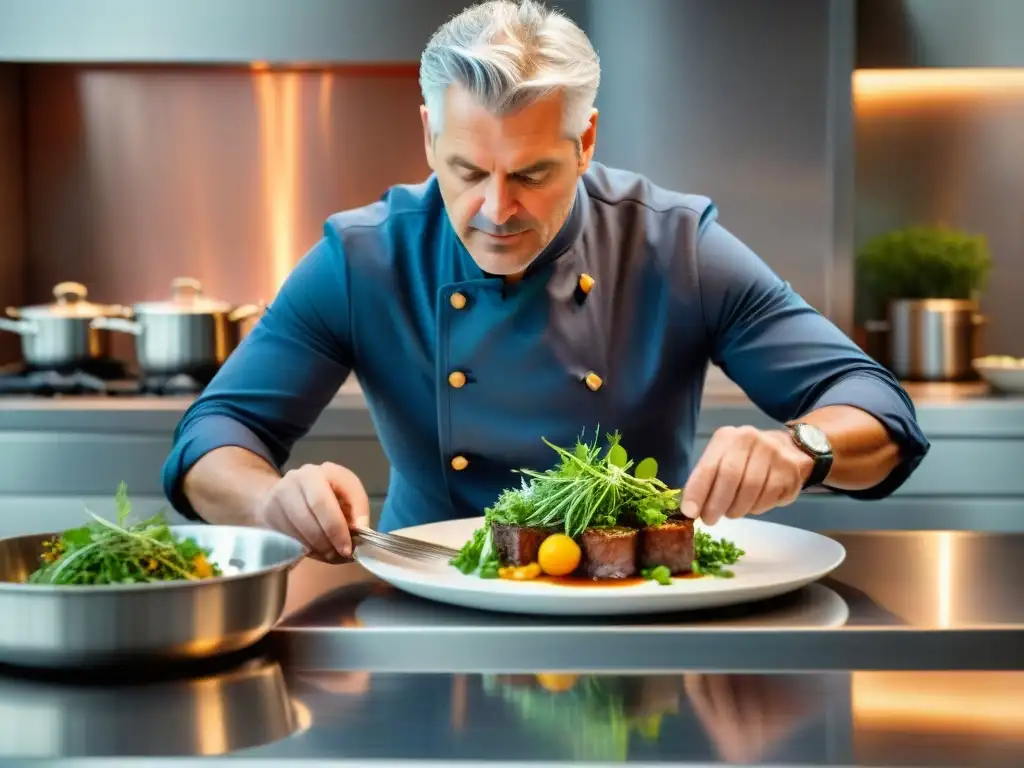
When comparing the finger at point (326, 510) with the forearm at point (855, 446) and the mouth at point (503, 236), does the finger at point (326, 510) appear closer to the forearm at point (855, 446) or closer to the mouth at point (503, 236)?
the mouth at point (503, 236)

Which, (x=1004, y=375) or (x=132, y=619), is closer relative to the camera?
(x=132, y=619)

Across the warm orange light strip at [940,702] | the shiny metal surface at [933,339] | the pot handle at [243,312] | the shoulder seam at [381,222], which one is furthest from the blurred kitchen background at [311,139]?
the warm orange light strip at [940,702]

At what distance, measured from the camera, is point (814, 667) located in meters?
1.26

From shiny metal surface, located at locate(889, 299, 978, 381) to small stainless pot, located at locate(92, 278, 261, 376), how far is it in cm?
181

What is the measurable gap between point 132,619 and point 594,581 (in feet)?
1.60

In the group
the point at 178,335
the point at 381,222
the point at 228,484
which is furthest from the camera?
the point at 178,335

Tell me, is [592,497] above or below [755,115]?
below

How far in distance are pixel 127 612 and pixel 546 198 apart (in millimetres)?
796

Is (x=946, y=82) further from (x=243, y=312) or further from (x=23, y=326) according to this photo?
(x=23, y=326)

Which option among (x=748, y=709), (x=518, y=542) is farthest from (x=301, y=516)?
(x=748, y=709)

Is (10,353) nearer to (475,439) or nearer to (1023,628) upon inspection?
(475,439)

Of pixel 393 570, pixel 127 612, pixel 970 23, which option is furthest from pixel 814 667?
pixel 970 23

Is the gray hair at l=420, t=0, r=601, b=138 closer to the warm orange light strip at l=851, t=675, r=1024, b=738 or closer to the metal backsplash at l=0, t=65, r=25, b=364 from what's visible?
the warm orange light strip at l=851, t=675, r=1024, b=738

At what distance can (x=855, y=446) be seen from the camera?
68.6 inches
